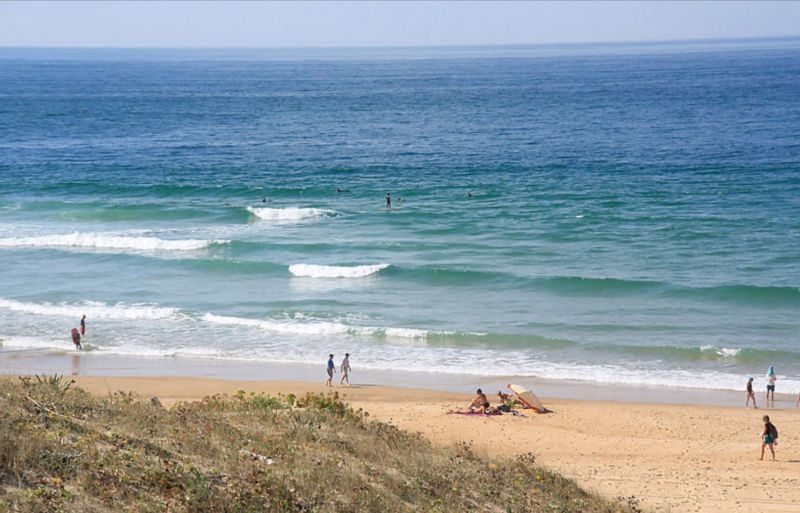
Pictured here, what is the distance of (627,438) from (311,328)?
13.0 m

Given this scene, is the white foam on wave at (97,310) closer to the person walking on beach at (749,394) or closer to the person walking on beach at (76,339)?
the person walking on beach at (76,339)

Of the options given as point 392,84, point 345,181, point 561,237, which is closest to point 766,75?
point 392,84

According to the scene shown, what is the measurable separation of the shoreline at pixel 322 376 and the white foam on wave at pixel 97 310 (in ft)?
12.8

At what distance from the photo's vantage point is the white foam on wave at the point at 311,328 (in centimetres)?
3061

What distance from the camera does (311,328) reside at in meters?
31.6

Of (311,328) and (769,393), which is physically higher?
(311,328)

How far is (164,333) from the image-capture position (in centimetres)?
3139

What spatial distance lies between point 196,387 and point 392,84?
120309 millimetres

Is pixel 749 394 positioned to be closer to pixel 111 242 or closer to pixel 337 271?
pixel 337 271

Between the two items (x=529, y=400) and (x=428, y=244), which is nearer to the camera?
(x=529, y=400)

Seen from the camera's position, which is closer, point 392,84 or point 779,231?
point 779,231

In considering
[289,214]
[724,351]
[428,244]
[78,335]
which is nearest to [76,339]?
[78,335]

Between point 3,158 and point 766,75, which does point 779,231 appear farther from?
point 766,75

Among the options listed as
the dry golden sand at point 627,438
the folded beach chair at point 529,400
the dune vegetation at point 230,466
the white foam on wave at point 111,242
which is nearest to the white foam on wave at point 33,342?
the dry golden sand at point 627,438
